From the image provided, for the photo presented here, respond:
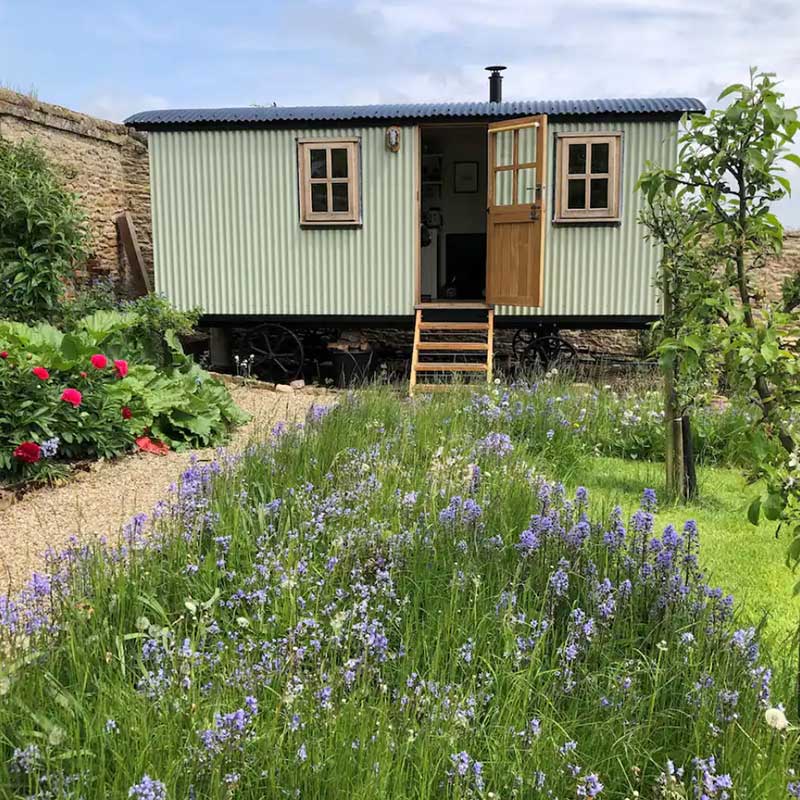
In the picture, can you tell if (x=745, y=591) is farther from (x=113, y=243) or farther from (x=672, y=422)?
(x=113, y=243)

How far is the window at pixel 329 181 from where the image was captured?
29.6 ft

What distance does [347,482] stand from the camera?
3643mm

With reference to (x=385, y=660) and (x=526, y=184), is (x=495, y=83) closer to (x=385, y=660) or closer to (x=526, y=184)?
(x=526, y=184)

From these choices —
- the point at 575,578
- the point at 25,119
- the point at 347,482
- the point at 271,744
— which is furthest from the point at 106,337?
the point at 25,119

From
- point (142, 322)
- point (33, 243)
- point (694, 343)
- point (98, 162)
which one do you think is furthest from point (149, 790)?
point (98, 162)

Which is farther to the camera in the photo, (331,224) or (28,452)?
(331,224)

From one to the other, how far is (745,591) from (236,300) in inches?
286

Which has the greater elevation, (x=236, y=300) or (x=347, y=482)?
(x=236, y=300)

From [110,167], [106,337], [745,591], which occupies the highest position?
[110,167]

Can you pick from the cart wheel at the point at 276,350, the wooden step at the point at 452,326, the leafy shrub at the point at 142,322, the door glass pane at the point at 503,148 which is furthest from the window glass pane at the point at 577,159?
the leafy shrub at the point at 142,322

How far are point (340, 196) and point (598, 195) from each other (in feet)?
9.03

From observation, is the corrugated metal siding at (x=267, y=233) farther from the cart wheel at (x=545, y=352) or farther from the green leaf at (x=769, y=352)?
the green leaf at (x=769, y=352)

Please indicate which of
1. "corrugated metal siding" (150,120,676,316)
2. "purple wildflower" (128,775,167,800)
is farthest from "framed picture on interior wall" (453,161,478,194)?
"purple wildflower" (128,775,167,800)

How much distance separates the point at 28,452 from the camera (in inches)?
181
